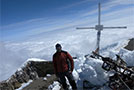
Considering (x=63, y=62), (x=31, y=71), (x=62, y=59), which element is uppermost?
(x=62, y=59)

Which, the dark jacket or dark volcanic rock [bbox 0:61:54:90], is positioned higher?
the dark jacket

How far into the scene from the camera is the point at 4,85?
891cm

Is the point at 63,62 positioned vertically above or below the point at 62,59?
below

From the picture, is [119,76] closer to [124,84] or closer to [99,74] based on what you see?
[124,84]

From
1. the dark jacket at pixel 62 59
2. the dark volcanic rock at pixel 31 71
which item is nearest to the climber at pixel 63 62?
the dark jacket at pixel 62 59

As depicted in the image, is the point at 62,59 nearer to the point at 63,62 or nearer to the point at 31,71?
the point at 63,62

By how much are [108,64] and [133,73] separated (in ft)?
3.23

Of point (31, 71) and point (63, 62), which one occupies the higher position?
point (63, 62)

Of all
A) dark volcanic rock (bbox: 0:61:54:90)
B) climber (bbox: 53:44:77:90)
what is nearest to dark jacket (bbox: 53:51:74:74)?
climber (bbox: 53:44:77:90)

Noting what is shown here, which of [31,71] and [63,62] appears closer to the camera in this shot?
[63,62]

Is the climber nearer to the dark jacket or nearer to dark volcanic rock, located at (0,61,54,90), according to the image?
the dark jacket

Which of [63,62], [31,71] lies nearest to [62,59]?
[63,62]

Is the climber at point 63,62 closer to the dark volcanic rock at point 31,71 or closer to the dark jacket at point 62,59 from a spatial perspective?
the dark jacket at point 62,59

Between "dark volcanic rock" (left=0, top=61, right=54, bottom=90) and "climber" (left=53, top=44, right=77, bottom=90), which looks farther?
"dark volcanic rock" (left=0, top=61, right=54, bottom=90)
